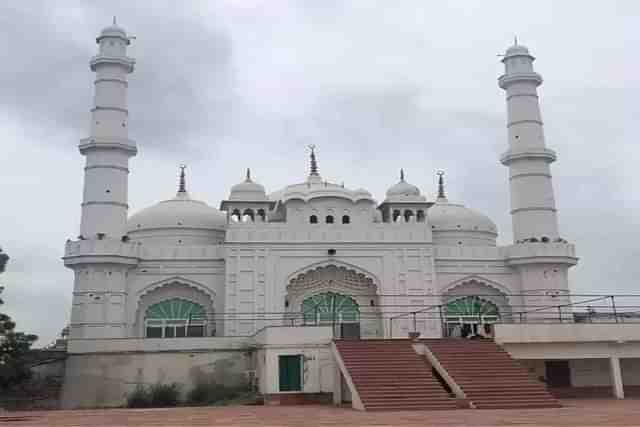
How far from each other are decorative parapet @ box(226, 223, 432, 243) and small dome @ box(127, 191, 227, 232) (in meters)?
3.40

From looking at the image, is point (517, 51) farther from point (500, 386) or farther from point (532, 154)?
point (500, 386)

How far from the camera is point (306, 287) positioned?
2758cm

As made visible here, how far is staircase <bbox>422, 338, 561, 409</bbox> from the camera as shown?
15266 millimetres

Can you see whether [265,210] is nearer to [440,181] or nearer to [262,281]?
[262,281]

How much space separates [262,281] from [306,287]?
1.87 m

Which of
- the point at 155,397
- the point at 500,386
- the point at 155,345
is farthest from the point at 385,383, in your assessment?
the point at 155,345

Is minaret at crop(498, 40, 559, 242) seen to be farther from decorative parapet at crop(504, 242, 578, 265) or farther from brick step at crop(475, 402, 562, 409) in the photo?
brick step at crop(475, 402, 562, 409)

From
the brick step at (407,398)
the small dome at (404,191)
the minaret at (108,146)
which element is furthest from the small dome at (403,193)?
the brick step at (407,398)

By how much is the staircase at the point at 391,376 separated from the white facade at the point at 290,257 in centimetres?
839

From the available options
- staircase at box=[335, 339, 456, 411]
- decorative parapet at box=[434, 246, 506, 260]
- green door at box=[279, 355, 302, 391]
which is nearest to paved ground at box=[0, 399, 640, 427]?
staircase at box=[335, 339, 456, 411]

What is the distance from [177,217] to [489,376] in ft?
55.3

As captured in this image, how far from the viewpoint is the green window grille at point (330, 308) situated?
27.3 meters

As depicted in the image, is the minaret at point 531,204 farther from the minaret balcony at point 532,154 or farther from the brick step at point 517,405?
the brick step at point 517,405

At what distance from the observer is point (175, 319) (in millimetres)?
26844
